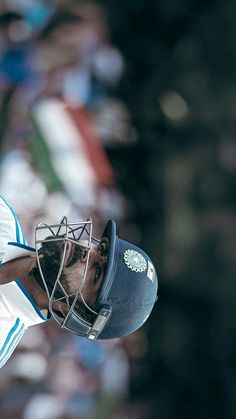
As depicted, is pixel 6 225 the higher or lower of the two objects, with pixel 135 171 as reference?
higher

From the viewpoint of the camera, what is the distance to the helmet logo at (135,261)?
2.82m

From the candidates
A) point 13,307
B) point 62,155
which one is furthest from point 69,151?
point 13,307

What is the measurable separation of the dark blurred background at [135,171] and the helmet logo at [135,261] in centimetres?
204

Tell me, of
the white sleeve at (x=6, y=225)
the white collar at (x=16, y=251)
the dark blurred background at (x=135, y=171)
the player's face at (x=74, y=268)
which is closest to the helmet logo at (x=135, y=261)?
the player's face at (x=74, y=268)

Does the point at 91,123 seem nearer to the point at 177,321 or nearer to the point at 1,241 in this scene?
the point at 177,321

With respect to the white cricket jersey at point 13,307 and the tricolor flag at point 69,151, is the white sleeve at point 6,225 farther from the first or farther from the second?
the tricolor flag at point 69,151

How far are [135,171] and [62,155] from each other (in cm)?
47

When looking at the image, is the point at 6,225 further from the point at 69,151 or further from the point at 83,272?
the point at 69,151

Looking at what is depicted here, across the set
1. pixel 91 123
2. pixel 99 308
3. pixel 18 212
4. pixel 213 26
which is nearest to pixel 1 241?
pixel 99 308

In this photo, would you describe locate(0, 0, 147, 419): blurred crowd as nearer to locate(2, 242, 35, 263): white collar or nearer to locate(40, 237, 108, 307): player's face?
locate(2, 242, 35, 263): white collar

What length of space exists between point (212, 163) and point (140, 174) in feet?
1.44

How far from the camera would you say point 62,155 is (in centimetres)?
507

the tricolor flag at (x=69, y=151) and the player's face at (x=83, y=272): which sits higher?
the player's face at (x=83, y=272)

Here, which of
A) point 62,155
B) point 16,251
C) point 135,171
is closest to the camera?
point 16,251
